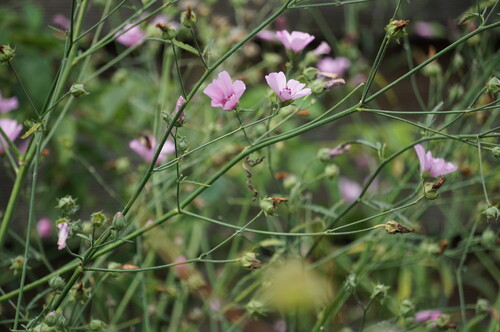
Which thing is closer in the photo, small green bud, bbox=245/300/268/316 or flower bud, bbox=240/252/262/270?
flower bud, bbox=240/252/262/270

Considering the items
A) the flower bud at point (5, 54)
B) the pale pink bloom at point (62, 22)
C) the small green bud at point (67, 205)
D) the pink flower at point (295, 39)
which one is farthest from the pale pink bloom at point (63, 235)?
the pale pink bloom at point (62, 22)

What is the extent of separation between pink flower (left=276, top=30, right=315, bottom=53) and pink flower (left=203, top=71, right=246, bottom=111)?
0.39ft

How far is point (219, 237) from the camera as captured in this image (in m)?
1.30

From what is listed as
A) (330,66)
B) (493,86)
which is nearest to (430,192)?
(493,86)

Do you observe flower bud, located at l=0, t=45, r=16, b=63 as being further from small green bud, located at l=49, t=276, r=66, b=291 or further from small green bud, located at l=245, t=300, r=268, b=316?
small green bud, located at l=245, t=300, r=268, b=316

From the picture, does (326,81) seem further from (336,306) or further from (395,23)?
(336,306)

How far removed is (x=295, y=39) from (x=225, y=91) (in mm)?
137

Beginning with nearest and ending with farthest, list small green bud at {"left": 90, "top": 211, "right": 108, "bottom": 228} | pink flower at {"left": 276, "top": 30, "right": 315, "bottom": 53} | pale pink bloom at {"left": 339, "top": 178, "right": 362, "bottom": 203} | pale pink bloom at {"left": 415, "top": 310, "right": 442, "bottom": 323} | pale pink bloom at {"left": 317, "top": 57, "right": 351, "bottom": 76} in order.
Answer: small green bud at {"left": 90, "top": 211, "right": 108, "bottom": 228}, pink flower at {"left": 276, "top": 30, "right": 315, "bottom": 53}, pale pink bloom at {"left": 415, "top": 310, "right": 442, "bottom": 323}, pale pink bloom at {"left": 317, "top": 57, "right": 351, "bottom": 76}, pale pink bloom at {"left": 339, "top": 178, "right": 362, "bottom": 203}

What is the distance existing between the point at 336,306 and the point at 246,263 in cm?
22

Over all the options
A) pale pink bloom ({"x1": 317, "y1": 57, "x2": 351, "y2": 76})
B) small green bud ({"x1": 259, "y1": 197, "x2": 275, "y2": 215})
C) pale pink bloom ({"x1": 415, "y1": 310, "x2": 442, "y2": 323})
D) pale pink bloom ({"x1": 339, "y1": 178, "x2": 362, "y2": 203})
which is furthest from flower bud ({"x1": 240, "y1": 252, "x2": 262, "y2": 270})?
pale pink bloom ({"x1": 339, "y1": 178, "x2": 362, "y2": 203})

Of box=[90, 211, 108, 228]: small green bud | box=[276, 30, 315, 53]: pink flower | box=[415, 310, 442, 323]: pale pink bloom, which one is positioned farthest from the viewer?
box=[415, 310, 442, 323]: pale pink bloom

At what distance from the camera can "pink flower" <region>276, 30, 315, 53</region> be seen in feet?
1.93

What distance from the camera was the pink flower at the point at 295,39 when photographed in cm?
59

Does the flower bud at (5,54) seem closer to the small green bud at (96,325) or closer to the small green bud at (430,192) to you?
the small green bud at (96,325)
